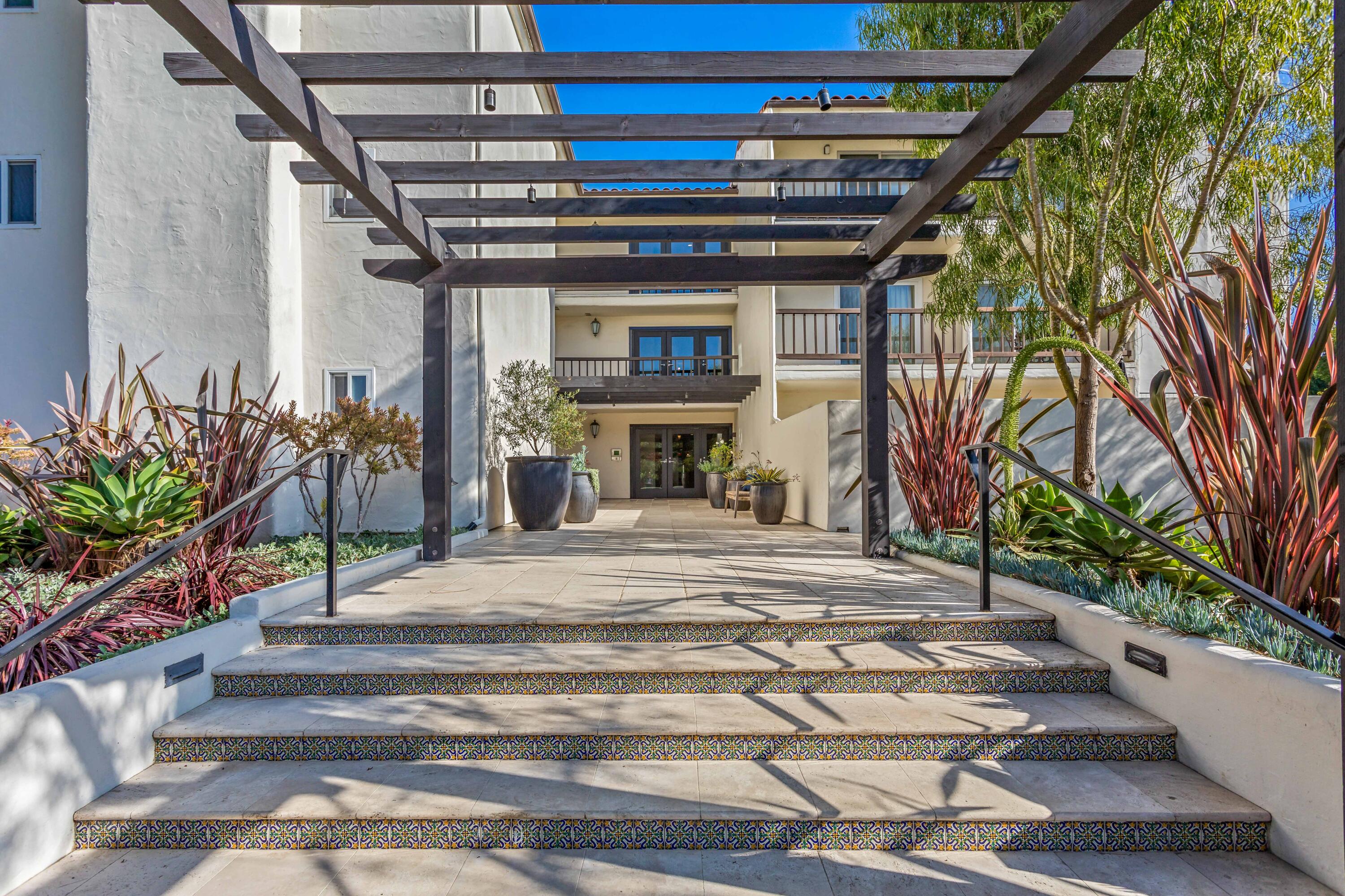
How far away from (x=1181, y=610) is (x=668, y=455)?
49.1 feet

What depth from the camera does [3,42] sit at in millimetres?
7078

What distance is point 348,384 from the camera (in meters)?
7.30

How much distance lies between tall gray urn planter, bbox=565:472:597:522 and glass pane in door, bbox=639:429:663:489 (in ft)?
24.5

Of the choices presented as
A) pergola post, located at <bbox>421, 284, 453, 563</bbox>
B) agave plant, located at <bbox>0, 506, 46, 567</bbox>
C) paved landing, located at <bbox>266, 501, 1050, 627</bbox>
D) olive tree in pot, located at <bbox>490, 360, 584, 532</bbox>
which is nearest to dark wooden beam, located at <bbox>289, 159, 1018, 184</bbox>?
pergola post, located at <bbox>421, 284, 453, 563</bbox>

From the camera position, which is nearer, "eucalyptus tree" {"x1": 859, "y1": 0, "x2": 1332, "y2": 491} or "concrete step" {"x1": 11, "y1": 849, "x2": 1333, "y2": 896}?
"concrete step" {"x1": 11, "y1": 849, "x2": 1333, "y2": 896}

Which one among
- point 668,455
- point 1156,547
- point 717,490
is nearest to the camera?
point 1156,547

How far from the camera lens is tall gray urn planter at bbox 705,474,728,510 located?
13.3 metres

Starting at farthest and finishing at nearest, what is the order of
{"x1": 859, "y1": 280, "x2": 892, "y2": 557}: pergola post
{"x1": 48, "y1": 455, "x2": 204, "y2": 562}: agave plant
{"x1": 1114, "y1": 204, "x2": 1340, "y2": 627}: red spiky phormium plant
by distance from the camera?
{"x1": 859, "y1": 280, "x2": 892, "y2": 557}: pergola post, {"x1": 48, "y1": 455, "x2": 204, "y2": 562}: agave plant, {"x1": 1114, "y1": 204, "x2": 1340, "y2": 627}: red spiky phormium plant

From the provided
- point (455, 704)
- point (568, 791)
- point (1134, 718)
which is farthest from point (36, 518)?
point (1134, 718)

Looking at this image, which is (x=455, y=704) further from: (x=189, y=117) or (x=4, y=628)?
(x=189, y=117)

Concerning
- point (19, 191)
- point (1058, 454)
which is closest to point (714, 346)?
point (1058, 454)

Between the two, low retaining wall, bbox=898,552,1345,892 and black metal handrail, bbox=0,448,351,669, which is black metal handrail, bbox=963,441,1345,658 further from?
black metal handrail, bbox=0,448,351,669

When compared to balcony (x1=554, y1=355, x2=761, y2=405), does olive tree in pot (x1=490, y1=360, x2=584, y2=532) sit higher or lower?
lower

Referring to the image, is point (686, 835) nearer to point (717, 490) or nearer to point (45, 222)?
point (45, 222)
